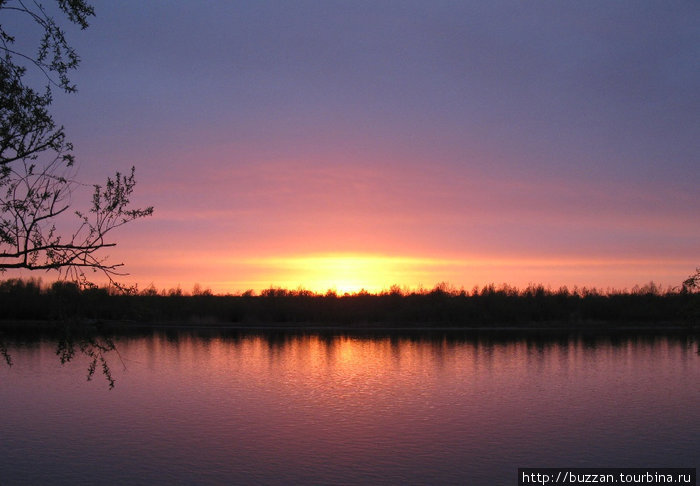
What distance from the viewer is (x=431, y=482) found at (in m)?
13.3

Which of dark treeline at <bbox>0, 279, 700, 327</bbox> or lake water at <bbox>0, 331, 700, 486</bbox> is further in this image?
dark treeline at <bbox>0, 279, 700, 327</bbox>

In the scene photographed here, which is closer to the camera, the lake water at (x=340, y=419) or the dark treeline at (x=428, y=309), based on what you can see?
the lake water at (x=340, y=419)

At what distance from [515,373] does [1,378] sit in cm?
2377

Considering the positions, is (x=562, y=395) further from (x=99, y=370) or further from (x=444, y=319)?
(x=444, y=319)

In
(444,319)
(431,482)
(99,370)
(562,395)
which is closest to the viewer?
(431,482)

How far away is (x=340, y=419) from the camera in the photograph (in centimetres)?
1934

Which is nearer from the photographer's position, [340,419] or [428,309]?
[340,419]

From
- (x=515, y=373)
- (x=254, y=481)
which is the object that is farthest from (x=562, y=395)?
(x=254, y=481)

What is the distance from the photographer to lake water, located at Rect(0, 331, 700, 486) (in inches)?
565

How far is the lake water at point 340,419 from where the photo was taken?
14352 mm

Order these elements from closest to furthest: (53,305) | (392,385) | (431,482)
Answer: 1. (53,305)
2. (431,482)
3. (392,385)

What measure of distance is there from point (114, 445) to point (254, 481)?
198 inches

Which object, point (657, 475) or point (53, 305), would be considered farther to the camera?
point (657, 475)

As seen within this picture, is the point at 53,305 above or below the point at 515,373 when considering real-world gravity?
above
